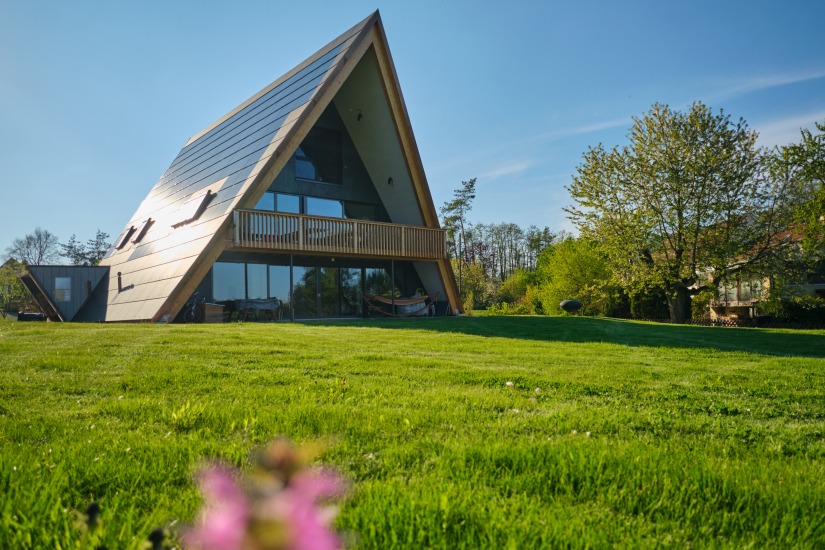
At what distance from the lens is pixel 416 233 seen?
1956 cm

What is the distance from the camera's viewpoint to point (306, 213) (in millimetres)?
20203

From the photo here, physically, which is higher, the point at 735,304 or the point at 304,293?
the point at 304,293

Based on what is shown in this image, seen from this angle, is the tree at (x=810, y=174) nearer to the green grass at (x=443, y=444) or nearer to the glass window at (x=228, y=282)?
the green grass at (x=443, y=444)

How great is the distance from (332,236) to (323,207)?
333 centimetres

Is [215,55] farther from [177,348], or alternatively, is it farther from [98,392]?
[98,392]

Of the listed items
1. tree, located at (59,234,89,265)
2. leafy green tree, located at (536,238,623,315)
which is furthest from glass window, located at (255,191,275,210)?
tree, located at (59,234,89,265)

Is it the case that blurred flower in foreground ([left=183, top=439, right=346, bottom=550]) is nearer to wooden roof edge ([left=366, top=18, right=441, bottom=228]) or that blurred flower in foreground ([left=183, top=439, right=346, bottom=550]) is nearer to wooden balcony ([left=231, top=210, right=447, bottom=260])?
wooden balcony ([left=231, top=210, right=447, bottom=260])

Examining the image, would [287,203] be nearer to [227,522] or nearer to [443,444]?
[443,444]

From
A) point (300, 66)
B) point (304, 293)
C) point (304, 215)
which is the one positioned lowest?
point (304, 293)

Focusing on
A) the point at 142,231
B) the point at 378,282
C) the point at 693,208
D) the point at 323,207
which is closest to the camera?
the point at 323,207

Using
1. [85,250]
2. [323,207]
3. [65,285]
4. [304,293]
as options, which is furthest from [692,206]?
[85,250]

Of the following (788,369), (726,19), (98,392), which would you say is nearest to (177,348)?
(98,392)

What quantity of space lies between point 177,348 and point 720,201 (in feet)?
74.4

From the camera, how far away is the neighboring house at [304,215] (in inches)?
617
